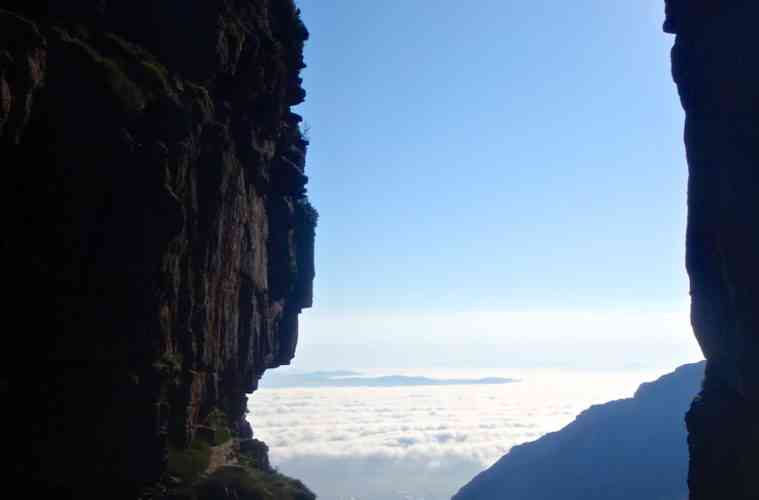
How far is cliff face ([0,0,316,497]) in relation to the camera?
5150 cm

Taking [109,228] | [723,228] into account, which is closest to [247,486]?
[109,228]

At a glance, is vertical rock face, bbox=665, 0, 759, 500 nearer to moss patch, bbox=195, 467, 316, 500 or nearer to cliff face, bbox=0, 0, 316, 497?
moss patch, bbox=195, 467, 316, 500

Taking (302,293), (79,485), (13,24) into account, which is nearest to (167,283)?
(79,485)

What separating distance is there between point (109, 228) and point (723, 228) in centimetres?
4197

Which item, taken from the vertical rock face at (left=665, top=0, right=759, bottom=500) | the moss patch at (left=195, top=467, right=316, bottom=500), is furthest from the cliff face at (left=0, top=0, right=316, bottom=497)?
the vertical rock face at (left=665, top=0, right=759, bottom=500)

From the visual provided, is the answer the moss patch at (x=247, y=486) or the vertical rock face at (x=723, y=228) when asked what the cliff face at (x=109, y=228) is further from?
the vertical rock face at (x=723, y=228)

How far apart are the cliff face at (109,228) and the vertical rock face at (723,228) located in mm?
37923

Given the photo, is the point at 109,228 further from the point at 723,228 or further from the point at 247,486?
the point at 723,228

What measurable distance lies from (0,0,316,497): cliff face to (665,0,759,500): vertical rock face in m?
37.9

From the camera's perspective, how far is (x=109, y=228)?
5541 centimetres

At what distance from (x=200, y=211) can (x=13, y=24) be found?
1022 inches

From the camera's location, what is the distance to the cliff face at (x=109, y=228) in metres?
51.5

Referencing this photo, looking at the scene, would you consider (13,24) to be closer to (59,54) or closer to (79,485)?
(59,54)

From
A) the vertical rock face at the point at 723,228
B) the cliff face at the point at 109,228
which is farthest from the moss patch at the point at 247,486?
the vertical rock face at the point at 723,228
